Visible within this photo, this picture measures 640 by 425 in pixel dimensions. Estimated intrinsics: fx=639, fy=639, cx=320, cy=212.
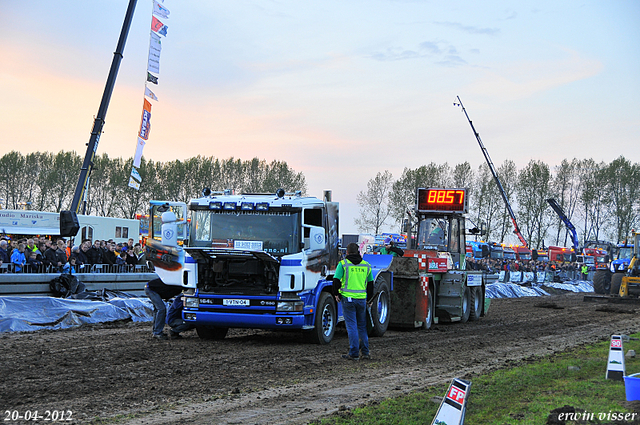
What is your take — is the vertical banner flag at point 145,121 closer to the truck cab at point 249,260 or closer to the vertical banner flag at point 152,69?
the vertical banner flag at point 152,69

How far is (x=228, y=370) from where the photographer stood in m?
8.94

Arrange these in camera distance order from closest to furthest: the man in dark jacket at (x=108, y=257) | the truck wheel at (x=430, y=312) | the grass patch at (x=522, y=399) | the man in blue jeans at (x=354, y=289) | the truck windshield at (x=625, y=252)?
the grass patch at (x=522, y=399), the man in blue jeans at (x=354, y=289), the truck wheel at (x=430, y=312), the man in dark jacket at (x=108, y=257), the truck windshield at (x=625, y=252)

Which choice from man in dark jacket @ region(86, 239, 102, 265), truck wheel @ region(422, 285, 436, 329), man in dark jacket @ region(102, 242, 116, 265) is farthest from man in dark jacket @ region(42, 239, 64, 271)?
truck wheel @ region(422, 285, 436, 329)

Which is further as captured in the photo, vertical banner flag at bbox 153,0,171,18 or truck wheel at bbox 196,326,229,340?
vertical banner flag at bbox 153,0,171,18

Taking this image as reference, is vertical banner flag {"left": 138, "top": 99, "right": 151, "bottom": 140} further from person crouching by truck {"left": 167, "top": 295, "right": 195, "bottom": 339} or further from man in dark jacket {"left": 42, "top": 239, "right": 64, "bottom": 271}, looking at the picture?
person crouching by truck {"left": 167, "top": 295, "right": 195, "bottom": 339}

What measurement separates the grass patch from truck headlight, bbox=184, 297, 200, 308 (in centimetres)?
535

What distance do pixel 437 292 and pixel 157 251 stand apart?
8062mm

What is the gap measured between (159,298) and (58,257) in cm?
702

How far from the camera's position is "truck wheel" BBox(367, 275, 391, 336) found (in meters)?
13.6

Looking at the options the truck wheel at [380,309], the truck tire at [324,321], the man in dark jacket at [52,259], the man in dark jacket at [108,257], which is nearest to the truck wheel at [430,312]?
the truck wheel at [380,309]

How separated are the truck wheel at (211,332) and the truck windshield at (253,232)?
75.7 inches

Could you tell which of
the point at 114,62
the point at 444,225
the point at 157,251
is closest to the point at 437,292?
the point at 444,225

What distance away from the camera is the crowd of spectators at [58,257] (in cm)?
1709

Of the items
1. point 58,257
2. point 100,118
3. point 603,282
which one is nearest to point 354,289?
point 58,257
